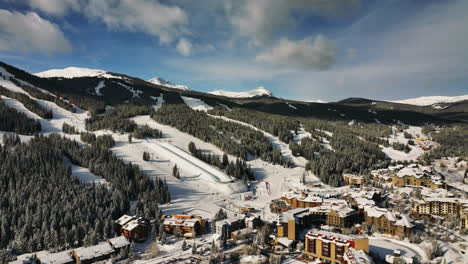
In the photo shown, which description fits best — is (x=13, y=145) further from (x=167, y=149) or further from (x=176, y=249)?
(x=176, y=249)

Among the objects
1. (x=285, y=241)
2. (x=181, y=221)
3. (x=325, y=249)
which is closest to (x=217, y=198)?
(x=181, y=221)

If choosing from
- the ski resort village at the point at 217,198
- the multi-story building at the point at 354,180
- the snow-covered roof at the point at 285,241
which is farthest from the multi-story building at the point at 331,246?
the multi-story building at the point at 354,180

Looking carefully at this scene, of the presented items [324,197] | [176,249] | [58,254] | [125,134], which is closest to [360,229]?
[324,197]

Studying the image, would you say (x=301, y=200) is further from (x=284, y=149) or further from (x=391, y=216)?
(x=284, y=149)

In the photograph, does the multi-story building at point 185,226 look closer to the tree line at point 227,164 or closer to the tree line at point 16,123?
the tree line at point 227,164

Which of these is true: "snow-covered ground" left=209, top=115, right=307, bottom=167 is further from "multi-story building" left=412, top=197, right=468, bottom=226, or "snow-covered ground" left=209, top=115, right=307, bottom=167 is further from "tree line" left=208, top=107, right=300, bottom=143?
"multi-story building" left=412, top=197, right=468, bottom=226

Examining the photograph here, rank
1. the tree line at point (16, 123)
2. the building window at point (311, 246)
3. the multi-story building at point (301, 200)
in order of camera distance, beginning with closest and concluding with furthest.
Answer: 1. the building window at point (311, 246)
2. the multi-story building at point (301, 200)
3. the tree line at point (16, 123)
